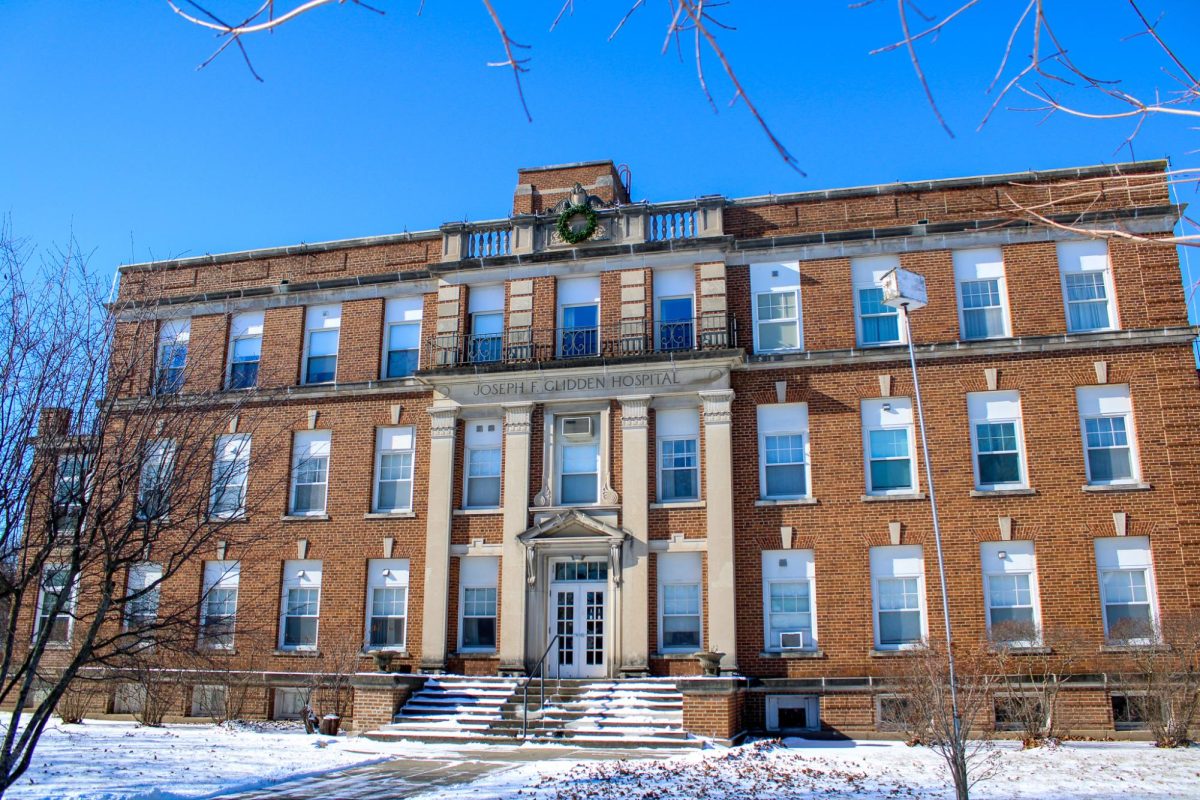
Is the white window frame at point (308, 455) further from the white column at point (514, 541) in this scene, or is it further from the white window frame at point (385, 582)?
the white column at point (514, 541)

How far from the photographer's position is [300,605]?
24781 mm

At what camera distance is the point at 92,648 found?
1141 centimetres

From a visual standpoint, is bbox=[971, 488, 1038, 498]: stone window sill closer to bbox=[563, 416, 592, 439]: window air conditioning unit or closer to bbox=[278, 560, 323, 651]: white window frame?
bbox=[563, 416, 592, 439]: window air conditioning unit

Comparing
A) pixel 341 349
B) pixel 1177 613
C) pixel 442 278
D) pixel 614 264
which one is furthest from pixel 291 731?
pixel 1177 613

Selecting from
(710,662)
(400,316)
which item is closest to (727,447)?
(710,662)

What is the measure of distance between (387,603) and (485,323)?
7.31 meters

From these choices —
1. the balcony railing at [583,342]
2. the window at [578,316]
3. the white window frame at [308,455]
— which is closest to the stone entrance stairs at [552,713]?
the white window frame at [308,455]

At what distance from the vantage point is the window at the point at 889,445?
73.8 ft

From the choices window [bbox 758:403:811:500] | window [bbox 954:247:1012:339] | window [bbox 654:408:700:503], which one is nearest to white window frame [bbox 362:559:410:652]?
window [bbox 654:408:700:503]

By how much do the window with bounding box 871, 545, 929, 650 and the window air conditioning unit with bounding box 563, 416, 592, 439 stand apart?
6.97m

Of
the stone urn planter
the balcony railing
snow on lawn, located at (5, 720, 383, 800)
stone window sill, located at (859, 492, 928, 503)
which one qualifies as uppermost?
the balcony railing

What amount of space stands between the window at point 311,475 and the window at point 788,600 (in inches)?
439

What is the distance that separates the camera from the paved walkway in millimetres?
13805

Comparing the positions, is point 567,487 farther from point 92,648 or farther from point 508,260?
point 92,648
